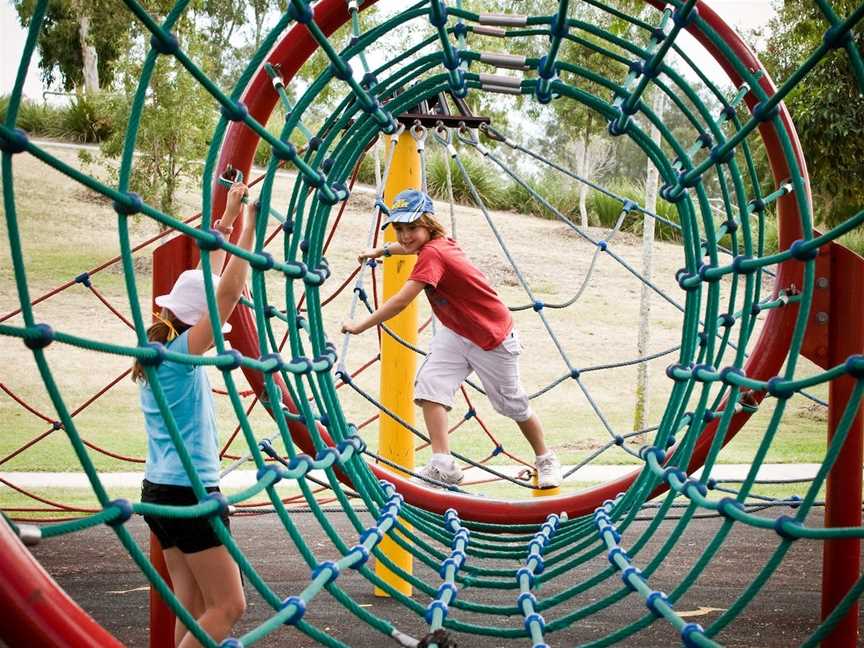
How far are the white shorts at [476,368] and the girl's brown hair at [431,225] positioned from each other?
33cm

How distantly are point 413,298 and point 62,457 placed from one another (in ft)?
14.2

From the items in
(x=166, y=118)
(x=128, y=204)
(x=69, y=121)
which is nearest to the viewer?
(x=128, y=204)

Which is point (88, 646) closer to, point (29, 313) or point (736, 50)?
point (29, 313)

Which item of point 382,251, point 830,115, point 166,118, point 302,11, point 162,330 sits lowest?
point 162,330

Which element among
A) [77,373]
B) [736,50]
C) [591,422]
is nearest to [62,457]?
[77,373]

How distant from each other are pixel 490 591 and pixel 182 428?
170cm

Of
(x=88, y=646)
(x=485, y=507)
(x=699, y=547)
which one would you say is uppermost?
(x=88, y=646)

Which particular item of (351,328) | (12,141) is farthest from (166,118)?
(12,141)

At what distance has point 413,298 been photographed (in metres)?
2.92

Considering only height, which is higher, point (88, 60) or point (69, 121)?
point (88, 60)

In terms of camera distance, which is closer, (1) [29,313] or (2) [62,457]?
(1) [29,313]

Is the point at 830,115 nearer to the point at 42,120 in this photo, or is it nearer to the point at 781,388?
the point at 781,388

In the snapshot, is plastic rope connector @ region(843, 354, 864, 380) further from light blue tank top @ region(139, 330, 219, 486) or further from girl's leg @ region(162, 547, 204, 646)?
girl's leg @ region(162, 547, 204, 646)

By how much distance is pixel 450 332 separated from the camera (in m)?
3.16
